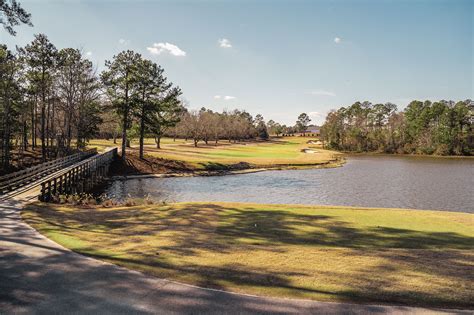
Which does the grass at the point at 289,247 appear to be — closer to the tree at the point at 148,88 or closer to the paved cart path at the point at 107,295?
the paved cart path at the point at 107,295

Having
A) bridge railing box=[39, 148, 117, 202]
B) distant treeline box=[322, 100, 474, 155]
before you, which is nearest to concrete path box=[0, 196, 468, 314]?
bridge railing box=[39, 148, 117, 202]

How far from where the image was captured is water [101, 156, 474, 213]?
30719 millimetres

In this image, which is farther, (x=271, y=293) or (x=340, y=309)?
(x=271, y=293)

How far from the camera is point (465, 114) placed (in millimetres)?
101375

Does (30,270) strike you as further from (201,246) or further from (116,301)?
(201,246)

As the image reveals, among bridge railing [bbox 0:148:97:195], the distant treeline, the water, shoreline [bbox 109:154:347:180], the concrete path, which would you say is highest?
the distant treeline

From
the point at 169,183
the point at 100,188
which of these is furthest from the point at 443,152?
the point at 100,188

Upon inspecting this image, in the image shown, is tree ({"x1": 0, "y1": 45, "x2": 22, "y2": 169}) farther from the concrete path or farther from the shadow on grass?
the concrete path

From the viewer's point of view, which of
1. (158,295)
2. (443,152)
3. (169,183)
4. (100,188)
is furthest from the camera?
(443,152)

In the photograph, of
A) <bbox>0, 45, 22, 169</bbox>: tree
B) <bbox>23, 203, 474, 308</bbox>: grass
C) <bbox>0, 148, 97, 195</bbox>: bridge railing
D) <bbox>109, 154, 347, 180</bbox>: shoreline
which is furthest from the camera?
<bbox>109, 154, 347, 180</bbox>: shoreline

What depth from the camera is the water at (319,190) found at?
30719 millimetres

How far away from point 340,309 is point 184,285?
3689mm

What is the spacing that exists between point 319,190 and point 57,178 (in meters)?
25.8

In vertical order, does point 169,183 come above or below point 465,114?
below
